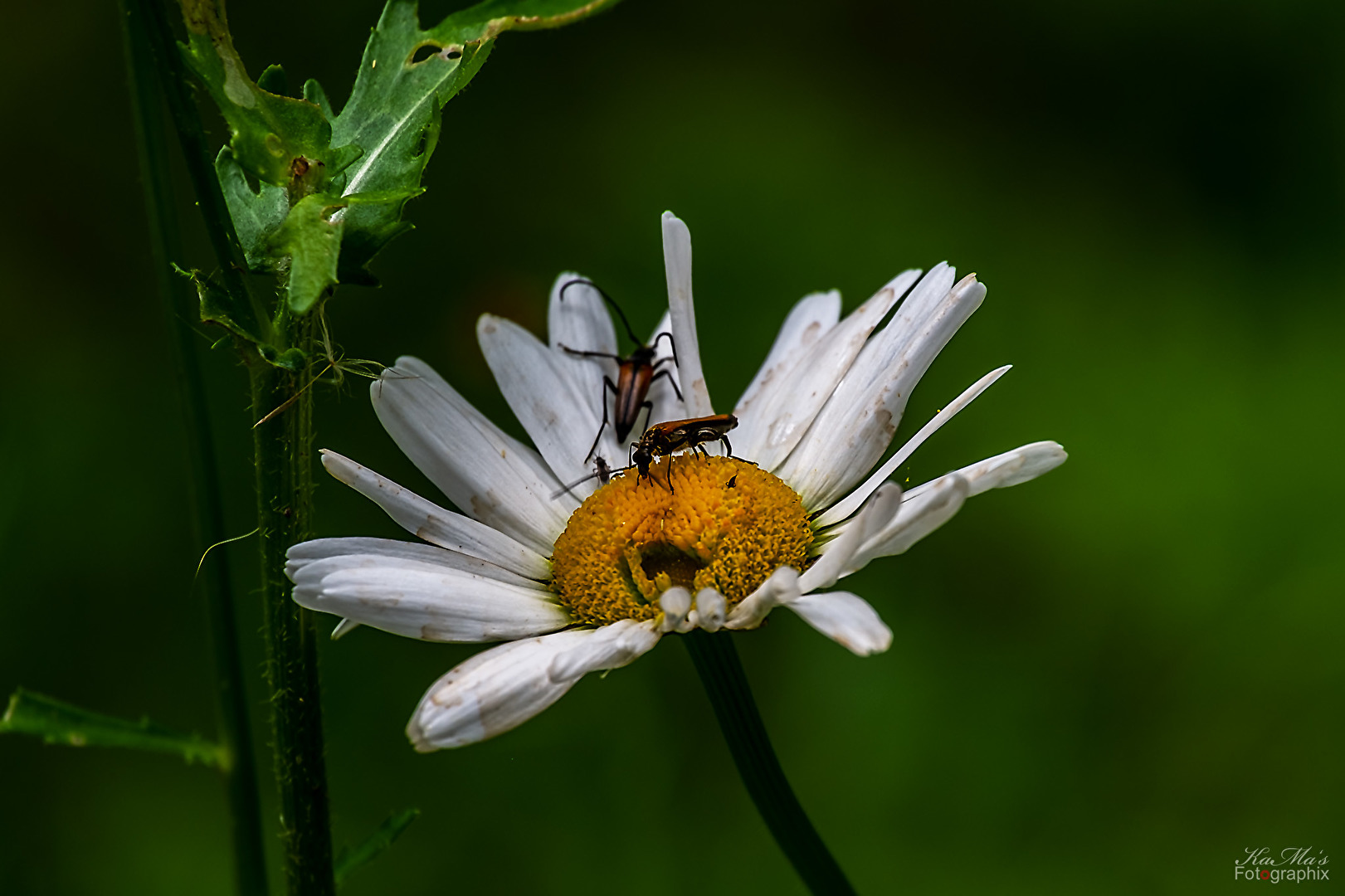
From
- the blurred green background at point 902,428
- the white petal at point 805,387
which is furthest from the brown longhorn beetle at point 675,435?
the blurred green background at point 902,428

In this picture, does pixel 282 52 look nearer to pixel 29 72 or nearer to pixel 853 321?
pixel 29 72

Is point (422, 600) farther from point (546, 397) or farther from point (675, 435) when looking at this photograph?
point (546, 397)

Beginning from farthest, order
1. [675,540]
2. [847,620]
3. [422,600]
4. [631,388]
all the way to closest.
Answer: [631,388], [675,540], [422,600], [847,620]

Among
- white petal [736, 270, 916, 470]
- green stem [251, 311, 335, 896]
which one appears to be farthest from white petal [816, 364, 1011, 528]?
green stem [251, 311, 335, 896]

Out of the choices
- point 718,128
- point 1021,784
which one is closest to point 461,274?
point 718,128

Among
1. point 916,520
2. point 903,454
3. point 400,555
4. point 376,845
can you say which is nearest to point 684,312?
point 903,454

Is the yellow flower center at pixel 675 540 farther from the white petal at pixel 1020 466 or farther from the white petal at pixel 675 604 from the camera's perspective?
the white petal at pixel 1020 466
